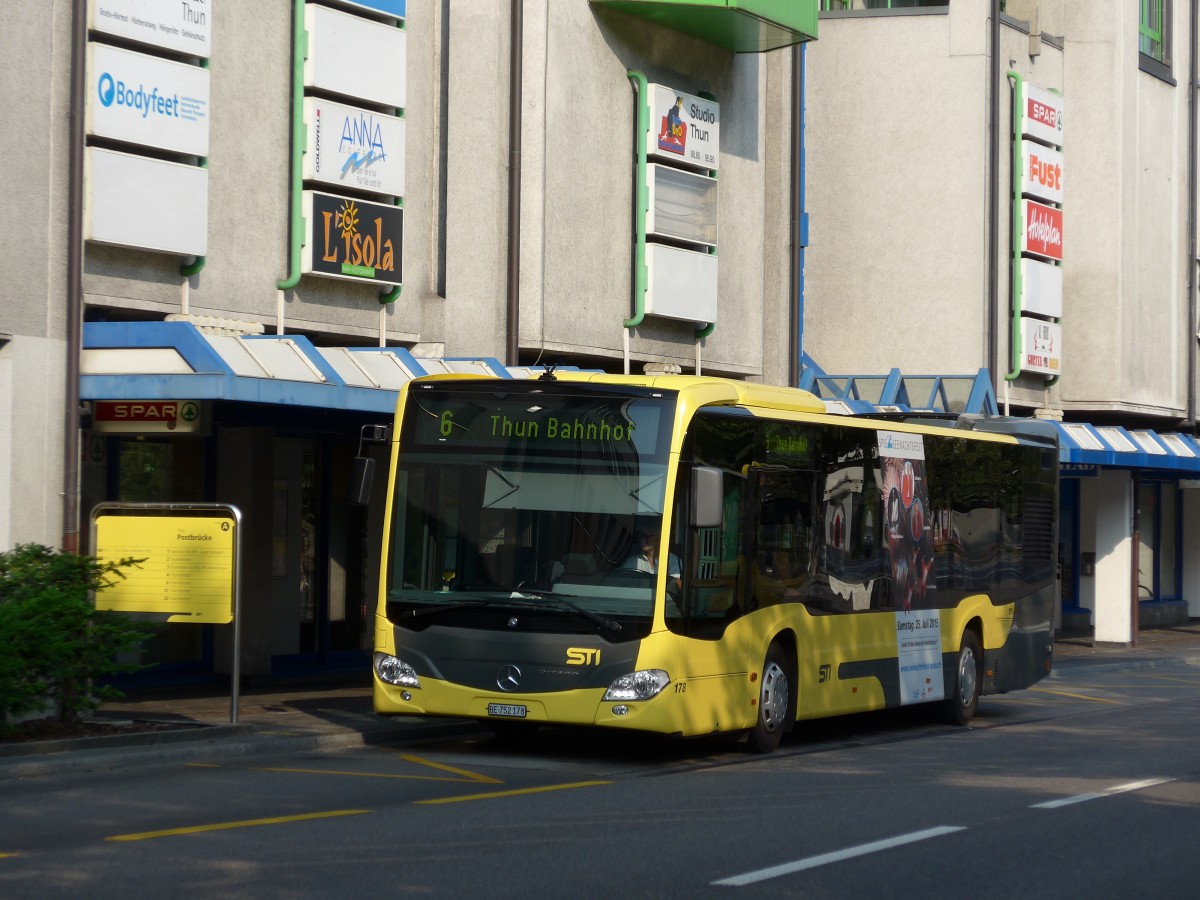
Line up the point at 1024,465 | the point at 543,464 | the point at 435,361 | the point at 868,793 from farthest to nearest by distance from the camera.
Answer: the point at 1024,465 < the point at 435,361 < the point at 543,464 < the point at 868,793

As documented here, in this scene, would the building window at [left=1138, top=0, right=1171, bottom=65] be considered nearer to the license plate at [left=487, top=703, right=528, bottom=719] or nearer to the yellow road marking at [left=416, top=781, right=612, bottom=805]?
the license plate at [left=487, top=703, right=528, bottom=719]

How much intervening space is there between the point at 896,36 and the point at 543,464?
Result: 21.2m

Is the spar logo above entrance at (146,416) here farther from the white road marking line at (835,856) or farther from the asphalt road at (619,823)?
the white road marking line at (835,856)

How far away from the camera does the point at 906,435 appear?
17.3 meters

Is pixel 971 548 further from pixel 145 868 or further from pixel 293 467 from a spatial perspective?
pixel 145 868

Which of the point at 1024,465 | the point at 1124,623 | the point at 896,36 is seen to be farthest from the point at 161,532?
the point at 1124,623

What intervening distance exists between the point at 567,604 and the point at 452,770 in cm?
147

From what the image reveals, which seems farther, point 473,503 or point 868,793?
point 473,503

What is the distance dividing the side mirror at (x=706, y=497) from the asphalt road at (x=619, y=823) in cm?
183

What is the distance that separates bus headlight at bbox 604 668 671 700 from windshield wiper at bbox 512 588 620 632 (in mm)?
368

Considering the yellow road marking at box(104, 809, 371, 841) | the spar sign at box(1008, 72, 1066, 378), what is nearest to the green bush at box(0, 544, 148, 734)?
the yellow road marking at box(104, 809, 371, 841)

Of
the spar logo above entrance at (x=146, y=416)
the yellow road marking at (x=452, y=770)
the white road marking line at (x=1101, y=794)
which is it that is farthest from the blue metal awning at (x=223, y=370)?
the white road marking line at (x=1101, y=794)

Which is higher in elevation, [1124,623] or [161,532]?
[161,532]

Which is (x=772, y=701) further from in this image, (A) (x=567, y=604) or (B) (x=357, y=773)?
(B) (x=357, y=773)
